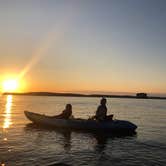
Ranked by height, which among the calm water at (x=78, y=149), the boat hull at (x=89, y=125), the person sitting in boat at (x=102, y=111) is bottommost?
the calm water at (x=78, y=149)

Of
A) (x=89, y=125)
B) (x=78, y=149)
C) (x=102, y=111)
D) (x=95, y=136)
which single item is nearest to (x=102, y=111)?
(x=102, y=111)

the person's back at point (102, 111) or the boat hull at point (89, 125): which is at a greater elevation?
the person's back at point (102, 111)

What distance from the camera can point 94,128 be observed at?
94.8 ft

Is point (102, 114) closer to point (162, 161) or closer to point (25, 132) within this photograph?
point (25, 132)

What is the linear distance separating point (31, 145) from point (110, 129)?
926cm

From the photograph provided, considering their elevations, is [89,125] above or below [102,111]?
below

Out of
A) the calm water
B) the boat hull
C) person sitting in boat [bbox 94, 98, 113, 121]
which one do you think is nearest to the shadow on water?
the calm water

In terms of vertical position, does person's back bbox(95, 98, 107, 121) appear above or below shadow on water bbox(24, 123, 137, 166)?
above

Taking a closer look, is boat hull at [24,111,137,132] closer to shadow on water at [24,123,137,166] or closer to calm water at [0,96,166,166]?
shadow on water at [24,123,137,166]

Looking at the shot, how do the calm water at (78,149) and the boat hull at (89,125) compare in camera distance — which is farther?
the boat hull at (89,125)

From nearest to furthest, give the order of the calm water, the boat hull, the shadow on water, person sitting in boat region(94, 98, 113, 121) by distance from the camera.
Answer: the calm water → the shadow on water → person sitting in boat region(94, 98, 113, 121) → the boat hull

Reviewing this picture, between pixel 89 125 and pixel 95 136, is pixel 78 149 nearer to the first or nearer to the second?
pixel 95 136

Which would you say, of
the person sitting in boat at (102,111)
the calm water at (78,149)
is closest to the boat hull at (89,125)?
the person sitting in boat at (102,111)

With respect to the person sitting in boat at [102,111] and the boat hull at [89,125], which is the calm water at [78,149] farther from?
the person sitting in boat at [102,111]
